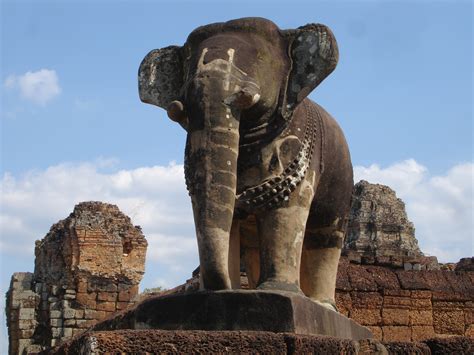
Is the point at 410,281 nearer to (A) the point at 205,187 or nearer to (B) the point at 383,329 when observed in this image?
(B) the point at 383,329

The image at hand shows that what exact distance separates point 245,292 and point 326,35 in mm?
1752

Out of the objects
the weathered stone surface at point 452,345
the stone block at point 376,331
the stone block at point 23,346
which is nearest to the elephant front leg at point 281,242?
the weathered stone surface at point 452,345

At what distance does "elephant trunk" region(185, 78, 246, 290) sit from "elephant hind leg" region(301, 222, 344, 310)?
1.36 m

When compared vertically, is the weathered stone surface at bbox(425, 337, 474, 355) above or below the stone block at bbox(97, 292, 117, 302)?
below

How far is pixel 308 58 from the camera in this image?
5520 mm

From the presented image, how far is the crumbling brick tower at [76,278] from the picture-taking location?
16016 millimetres

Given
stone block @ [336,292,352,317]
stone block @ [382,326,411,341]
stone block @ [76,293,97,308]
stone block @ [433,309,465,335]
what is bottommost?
stone block @ [382,326,411,341]

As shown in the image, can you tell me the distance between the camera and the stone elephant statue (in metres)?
4.89

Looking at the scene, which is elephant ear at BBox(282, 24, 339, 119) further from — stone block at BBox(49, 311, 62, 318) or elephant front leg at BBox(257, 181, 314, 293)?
stone block at BBox(49, 311, 62, 318)

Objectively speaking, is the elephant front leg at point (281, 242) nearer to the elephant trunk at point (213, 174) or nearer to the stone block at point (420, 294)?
the elephant trunk at point (213, 174)

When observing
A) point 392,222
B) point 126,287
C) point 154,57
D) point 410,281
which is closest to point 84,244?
point 126,287

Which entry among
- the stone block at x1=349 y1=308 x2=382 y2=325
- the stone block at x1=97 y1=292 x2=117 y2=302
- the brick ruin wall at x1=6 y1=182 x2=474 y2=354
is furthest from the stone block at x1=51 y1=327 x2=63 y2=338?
the stone block at x1=349 y1=308 x2=382 y2=325

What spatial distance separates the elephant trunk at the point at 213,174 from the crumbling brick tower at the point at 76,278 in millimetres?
10829

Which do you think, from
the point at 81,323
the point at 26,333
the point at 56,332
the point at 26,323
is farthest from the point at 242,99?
the point at 26,323
